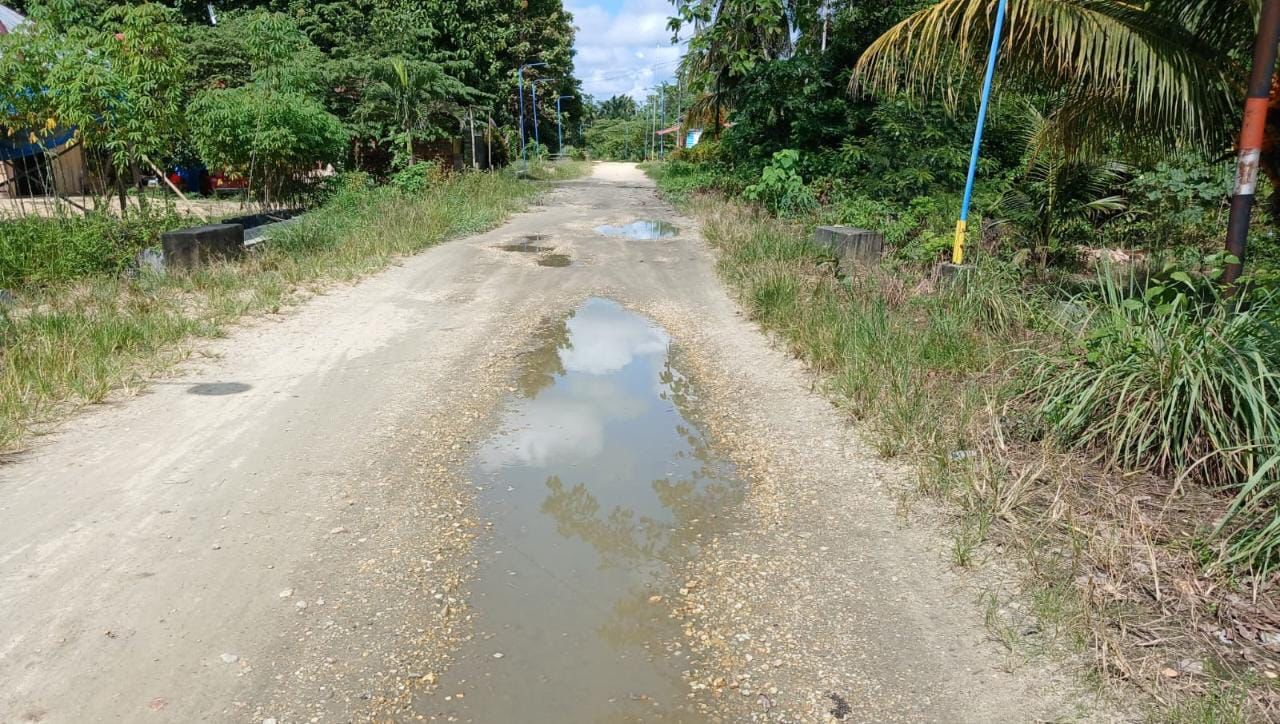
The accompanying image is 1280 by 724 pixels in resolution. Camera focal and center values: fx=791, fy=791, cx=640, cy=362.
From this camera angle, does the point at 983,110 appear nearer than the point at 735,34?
Yes

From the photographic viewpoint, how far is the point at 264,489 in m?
4.18

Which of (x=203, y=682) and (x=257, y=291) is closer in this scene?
(x=203, y=682)

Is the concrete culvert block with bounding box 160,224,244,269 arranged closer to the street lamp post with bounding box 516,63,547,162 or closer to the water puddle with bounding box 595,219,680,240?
the water puddle with bounding box 595,219,680,240

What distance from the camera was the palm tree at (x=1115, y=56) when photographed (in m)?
5.46

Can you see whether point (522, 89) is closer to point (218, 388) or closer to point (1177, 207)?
point (1177, 207)

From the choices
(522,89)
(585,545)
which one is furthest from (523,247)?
(522,89)

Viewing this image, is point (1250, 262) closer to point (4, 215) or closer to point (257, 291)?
point (257, 291)

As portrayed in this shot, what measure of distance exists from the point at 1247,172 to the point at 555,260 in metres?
8.25

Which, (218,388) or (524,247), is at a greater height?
(524,247)

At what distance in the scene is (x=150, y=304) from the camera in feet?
24.4

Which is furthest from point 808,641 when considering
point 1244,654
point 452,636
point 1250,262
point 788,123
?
point 788,123

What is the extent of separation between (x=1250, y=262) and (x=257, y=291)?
11.7 meters

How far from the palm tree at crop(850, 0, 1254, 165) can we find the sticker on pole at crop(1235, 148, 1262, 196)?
0.92 meters

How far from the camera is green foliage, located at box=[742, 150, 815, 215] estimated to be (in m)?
12.9
